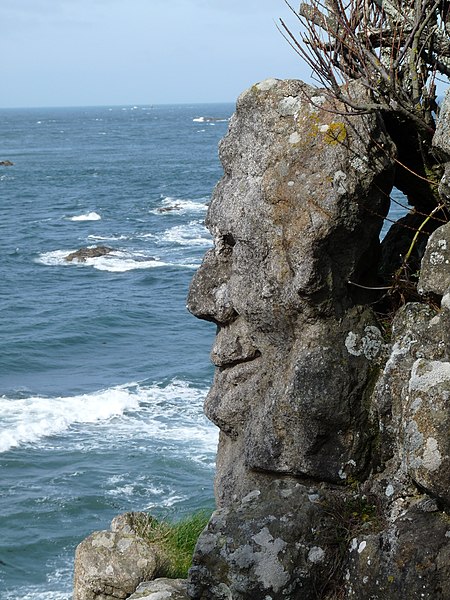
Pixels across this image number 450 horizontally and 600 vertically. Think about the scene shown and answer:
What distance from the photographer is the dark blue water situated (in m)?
24.0

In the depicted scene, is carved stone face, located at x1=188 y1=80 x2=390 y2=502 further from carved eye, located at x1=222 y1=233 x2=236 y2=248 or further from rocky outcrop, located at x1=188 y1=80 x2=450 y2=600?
carved eye, located at x1=222 y1=233 x2=236 y2=248

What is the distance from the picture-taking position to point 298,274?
10234mm

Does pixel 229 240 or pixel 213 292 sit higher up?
pixel 229 240

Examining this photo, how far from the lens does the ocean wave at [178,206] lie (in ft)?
255

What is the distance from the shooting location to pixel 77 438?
2936 cm

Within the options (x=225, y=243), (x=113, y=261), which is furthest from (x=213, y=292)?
(x=113, y=261)

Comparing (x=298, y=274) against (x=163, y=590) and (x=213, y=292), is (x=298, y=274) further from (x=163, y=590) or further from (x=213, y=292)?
(x=163, y=590)

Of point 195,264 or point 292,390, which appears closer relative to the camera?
point 292,390

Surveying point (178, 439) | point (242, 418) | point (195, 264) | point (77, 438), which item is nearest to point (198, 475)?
point (178, 439)

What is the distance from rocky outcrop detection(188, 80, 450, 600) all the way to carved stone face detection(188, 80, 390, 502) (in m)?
0.02

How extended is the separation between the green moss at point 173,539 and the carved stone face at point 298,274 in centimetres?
298

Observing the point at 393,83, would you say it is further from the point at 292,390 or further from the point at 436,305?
the point at 292,390

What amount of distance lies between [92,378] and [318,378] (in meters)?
26.5

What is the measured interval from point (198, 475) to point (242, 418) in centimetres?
1509
